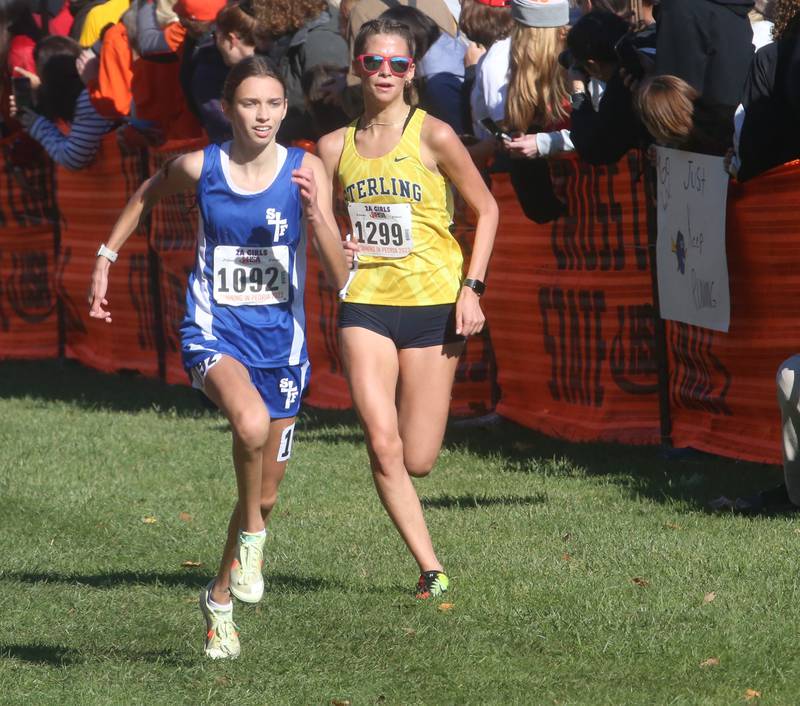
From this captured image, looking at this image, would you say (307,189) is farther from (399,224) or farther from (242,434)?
(399,224)

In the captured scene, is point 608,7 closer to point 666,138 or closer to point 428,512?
point 666,138

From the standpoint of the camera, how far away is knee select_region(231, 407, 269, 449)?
20.2ft

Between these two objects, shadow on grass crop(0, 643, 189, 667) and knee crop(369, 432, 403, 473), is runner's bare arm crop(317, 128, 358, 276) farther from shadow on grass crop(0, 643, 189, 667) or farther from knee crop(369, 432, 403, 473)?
shadow on grass crop(0, 643, 189, 667)

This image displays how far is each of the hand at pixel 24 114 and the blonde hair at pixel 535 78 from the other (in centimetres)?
726

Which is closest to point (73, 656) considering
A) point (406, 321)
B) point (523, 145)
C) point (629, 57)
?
point (406, 321)

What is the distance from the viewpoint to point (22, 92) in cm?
1585

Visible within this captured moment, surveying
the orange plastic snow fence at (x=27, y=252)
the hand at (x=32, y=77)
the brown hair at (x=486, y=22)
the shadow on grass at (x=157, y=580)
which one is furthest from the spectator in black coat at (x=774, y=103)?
the orange plastic snow fence at (x=27, y=252)

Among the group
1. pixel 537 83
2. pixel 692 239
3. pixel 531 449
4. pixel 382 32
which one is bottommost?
pixel 531 449

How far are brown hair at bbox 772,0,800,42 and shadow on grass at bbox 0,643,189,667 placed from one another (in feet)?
12.4

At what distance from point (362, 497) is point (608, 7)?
3130 millimetres

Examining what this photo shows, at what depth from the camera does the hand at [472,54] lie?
10.7 m

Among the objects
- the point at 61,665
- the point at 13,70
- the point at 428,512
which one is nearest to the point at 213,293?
the point at 61,665

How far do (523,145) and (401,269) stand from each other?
8.56 ft

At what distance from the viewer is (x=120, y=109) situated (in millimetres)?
14258
